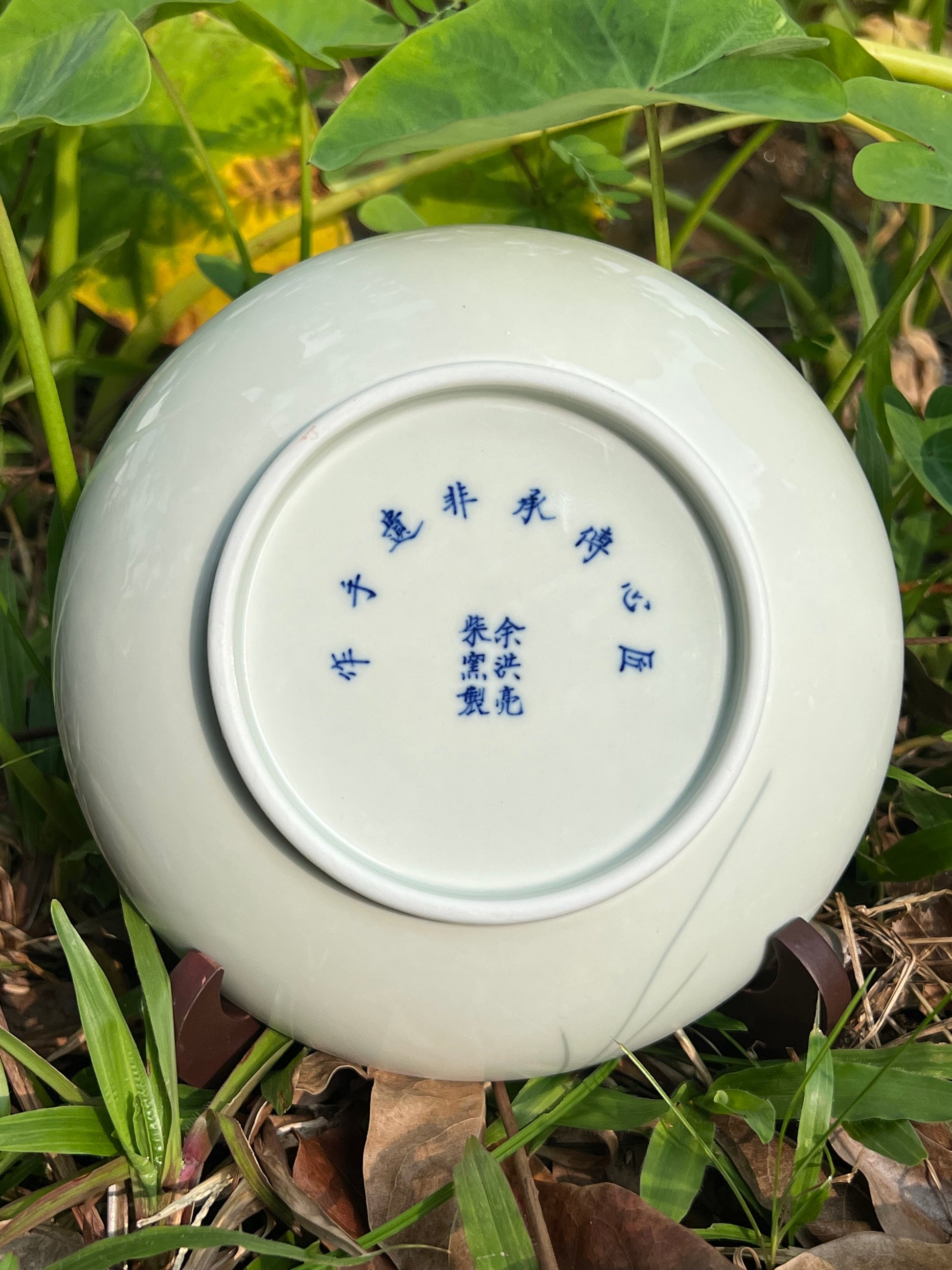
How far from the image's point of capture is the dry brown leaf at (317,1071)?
1.19 m

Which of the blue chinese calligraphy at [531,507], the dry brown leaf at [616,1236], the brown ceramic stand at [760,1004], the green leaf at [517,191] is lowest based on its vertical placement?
the dry brown leaf at [616,1236]

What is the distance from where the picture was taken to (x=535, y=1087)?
3.83 ft

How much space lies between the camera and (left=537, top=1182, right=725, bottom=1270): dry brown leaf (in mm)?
985

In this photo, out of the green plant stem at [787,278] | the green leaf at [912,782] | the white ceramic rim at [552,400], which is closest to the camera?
the white ceramic rim at [552,400]

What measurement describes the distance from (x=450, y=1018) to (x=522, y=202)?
4.15 ft

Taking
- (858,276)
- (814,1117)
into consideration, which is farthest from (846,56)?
(814,1117)

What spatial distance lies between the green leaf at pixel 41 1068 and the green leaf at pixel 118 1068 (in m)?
0.09

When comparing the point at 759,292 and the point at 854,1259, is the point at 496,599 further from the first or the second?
the point at 759,292

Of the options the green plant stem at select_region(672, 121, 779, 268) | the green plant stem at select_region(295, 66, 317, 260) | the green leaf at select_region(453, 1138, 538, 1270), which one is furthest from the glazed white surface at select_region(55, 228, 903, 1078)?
the green plant stem at select_region(672, 121, 779, 268)

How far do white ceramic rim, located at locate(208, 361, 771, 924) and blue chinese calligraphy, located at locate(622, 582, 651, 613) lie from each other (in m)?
0.08

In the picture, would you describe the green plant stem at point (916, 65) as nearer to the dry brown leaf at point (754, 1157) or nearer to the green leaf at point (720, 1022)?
the green leaf at point (720, 1022)

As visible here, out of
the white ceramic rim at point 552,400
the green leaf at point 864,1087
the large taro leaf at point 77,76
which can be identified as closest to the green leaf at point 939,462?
the white ceramic rim at point 552,400

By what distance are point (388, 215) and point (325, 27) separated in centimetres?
25

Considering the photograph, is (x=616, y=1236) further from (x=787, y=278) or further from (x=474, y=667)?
(x=787, y=278)
